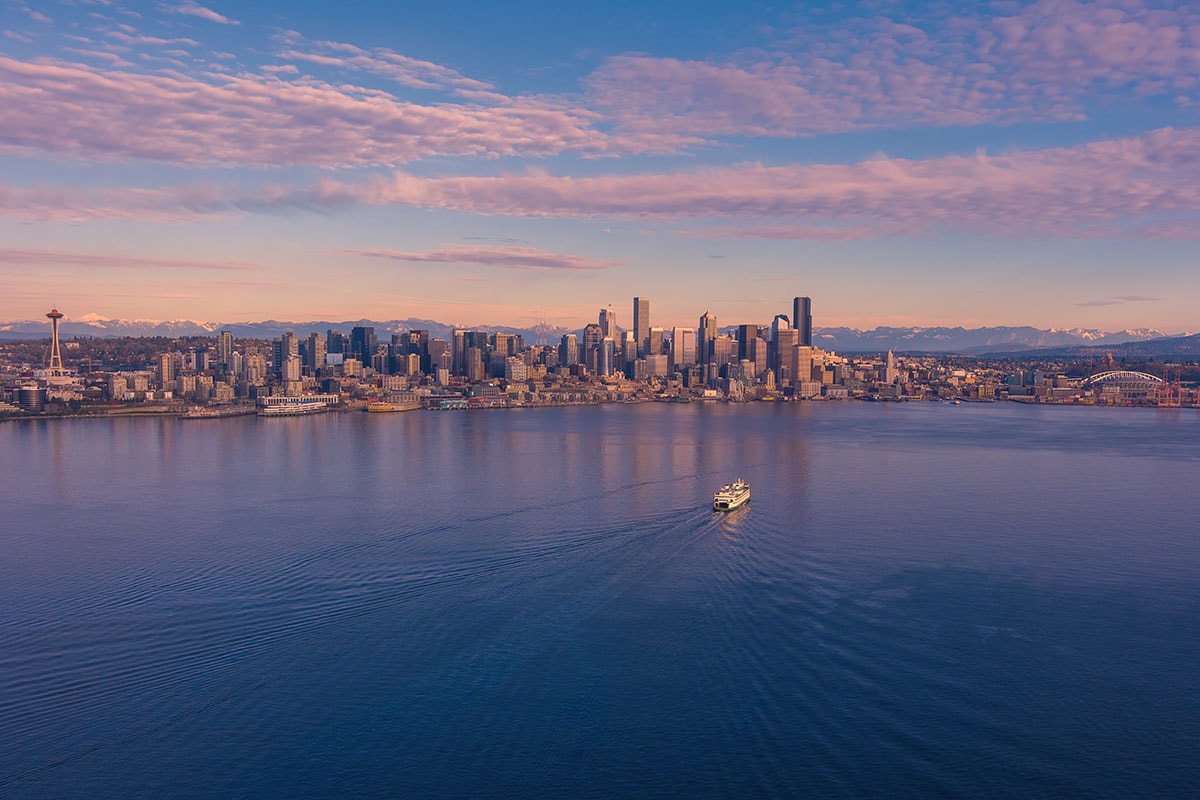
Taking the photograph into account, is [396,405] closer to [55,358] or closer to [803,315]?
[55,358]

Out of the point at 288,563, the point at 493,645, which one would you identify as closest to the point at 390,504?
Result: the point at 288,563

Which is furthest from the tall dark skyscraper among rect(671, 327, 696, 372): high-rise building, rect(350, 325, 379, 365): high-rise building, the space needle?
the space needle

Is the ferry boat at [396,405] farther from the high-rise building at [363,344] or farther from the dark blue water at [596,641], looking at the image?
the dark blue water at [596,641]

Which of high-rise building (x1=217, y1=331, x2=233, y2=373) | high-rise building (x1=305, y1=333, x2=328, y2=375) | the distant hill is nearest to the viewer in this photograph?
high-rise building (x1=217, y1=331, x2=233, y2=373)

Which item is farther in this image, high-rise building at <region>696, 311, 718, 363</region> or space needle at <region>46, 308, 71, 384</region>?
high-rise building at <region>696, 311, 718, 363</region>

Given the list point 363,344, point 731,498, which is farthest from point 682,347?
point 731,498

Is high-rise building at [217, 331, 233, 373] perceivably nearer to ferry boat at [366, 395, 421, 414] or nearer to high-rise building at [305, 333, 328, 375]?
high-rise building at [305, 333, 328, 375]
